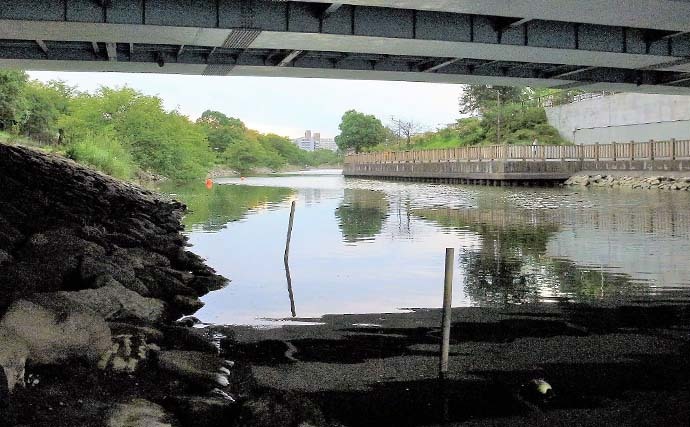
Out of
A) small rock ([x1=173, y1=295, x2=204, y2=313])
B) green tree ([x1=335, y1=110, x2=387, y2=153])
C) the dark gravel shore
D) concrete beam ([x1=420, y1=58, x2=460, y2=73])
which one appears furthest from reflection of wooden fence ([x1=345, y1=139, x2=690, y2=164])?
green tree ([x1=335, y1=110, x2=387, y2=153])

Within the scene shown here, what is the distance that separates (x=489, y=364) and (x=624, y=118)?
6636 cm

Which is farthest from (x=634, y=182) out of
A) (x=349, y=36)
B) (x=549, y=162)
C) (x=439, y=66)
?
(x=349, y=36)

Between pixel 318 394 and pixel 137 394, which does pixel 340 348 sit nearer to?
pixel 318 394

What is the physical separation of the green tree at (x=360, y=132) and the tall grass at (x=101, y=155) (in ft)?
343

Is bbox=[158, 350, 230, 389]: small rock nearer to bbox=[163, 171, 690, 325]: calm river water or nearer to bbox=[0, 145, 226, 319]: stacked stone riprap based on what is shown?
bbox=[0, 145, 226, 319]: stacked stone riprap

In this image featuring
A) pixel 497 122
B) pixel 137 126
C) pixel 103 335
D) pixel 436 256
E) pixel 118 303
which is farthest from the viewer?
pixel 497 122

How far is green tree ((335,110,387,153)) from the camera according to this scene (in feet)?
501

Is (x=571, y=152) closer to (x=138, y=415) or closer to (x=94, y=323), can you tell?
(x=94, y=323)

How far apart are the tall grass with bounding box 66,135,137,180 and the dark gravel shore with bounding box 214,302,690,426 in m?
33.4

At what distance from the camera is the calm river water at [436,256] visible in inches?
569

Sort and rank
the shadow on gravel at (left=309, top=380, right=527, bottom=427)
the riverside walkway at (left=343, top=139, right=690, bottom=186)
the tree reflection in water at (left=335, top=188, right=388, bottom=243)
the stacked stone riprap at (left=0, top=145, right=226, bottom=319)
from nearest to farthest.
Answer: the shadow on gravel at (left=309, top=380, right=527, bottom=427) → the stacked stone riprap at (left=0, top=145, right=226, bottom=319) → the tree reflection in water at (left=335, top=188, right=388, bottom=243) → the riverside walkway at (left=343, top=139, right=690, bottom=186)

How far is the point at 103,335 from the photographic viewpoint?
30.3 feet

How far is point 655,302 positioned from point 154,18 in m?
13.2

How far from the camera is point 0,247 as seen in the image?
13.8 metres
